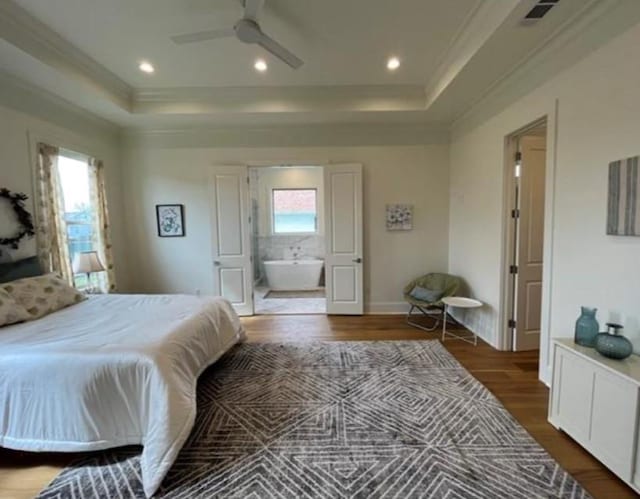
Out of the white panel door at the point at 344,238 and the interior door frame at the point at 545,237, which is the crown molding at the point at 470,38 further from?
the white panel door at the point at 344,238

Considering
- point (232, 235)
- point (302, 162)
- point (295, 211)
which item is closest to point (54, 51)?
point (232, 235)

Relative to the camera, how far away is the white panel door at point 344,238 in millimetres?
4773

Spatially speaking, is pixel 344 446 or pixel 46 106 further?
pixel 46 106

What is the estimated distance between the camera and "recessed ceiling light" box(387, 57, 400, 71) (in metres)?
3.41

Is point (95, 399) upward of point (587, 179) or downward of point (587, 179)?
downward

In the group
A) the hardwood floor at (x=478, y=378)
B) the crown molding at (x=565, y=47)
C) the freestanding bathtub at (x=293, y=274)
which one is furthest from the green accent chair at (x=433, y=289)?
the freestanding bathtub at (x=293, y=274)

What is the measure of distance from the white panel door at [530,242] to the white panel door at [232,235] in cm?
356

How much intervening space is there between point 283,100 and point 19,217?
313 cm

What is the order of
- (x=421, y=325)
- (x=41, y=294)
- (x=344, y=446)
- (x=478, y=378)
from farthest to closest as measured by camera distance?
(x=421, y=325), (x=478, y=378), (x=41, y=294), (x=344, y=446)

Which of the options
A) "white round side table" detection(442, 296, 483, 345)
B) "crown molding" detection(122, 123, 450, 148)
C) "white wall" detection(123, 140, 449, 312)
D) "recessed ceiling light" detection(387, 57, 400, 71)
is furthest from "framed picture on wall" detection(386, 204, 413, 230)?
"recessed ceiling light" detection(387, 57, 400, 71)

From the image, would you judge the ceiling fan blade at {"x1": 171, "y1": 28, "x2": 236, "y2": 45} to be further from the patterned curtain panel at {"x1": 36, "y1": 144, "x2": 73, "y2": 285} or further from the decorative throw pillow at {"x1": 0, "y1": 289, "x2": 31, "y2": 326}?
the decorative throw pillow at {"x1": 0, "y1": 289, "x2": 31, "y2": 326}

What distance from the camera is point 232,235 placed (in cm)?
489

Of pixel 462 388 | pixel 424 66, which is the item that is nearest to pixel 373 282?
pixel 462 388

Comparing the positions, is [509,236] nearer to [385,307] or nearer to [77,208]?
[385,307]
